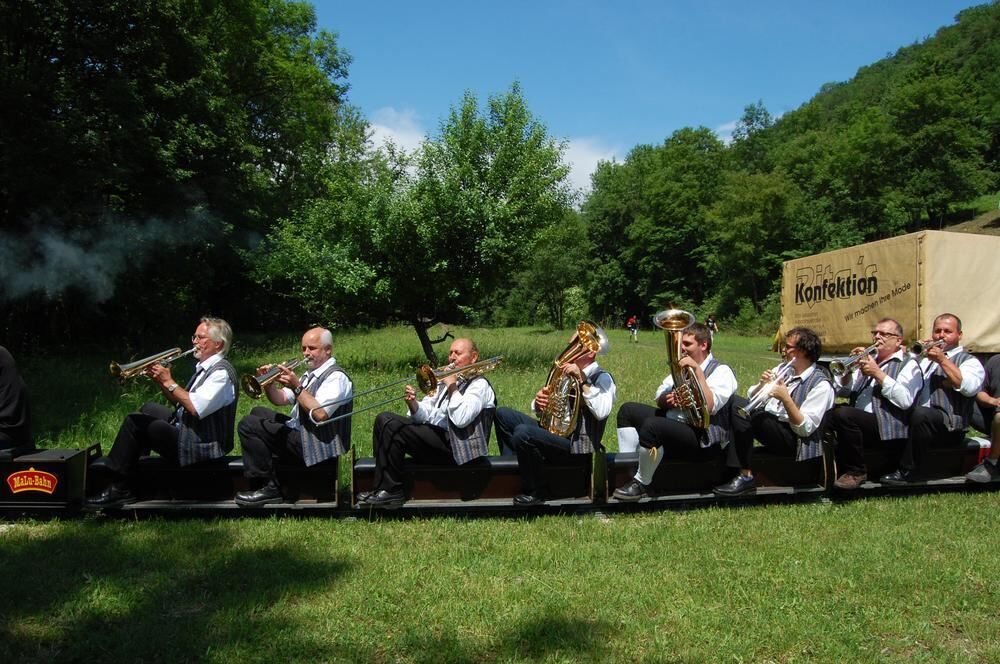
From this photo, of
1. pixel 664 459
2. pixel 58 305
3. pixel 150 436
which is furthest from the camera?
pixel 58 305

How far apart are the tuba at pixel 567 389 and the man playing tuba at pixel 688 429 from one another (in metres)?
0.61

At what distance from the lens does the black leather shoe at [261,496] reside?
550 cm

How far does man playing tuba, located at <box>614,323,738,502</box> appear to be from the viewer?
222 inches

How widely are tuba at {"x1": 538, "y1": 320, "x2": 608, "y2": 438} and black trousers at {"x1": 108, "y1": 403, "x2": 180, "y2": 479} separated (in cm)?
285

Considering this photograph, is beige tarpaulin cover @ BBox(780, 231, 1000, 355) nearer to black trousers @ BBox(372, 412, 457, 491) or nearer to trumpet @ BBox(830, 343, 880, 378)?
trumpet @ BBox(830, 343, 880, 378)

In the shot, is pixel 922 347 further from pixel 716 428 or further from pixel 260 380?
pixel 260 380

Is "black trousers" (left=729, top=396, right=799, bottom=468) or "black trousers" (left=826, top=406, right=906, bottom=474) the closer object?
"black trousers" (left=729, top=396, right=799, bottom=468)

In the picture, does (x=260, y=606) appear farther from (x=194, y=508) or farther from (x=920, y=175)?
(x=920, y=175)

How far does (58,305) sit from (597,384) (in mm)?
19534

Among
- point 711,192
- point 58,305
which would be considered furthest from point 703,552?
point 711,192

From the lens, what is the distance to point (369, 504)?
219 inches

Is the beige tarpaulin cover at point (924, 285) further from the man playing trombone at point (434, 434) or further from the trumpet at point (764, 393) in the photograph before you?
the man playing trombone at point (434, 434)

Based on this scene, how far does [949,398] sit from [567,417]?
3.48 m

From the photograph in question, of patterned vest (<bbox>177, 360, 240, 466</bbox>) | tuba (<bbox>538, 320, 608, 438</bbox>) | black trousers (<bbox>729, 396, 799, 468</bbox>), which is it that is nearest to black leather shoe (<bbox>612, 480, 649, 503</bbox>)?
tuba (<bbox>538, 320, 608, 438</bbox>)
